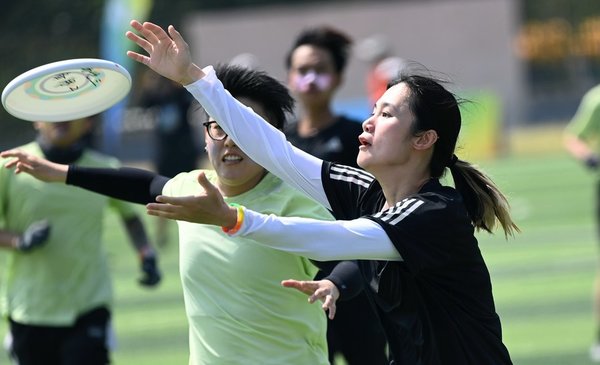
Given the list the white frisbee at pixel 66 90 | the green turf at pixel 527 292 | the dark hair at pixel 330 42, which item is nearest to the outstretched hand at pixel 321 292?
the white frisbee at pixel 66 90

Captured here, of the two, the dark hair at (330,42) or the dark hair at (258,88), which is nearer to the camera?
the dark hair at (258,88)

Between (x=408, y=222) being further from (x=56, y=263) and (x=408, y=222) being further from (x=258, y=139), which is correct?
(x=56, y=263)

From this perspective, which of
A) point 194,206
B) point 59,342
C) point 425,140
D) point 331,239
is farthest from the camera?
point 59,342

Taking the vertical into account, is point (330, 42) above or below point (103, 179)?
above

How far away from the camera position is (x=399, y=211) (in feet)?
12.9

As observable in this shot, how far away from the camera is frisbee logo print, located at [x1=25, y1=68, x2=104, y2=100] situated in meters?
4.70

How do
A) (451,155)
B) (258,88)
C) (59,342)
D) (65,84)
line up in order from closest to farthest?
1. (451,155)
2. (65,84)
3. (258,88)
4. (59,342)

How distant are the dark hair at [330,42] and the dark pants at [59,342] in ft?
6.63

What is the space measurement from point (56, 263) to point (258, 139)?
2.73m

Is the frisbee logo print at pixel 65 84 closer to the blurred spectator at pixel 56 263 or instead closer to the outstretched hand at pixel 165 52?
the outstretched hand at pixel 165 52

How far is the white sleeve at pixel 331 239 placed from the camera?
3.85m

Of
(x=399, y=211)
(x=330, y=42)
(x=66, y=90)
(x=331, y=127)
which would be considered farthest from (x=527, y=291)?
(x=399, y=211)

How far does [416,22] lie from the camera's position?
36.1 m

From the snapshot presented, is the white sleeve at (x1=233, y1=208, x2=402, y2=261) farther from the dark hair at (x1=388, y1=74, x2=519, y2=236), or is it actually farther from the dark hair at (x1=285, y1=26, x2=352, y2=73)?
the dark hair at (x1=285, y1=26, x2=352, y2=73)
